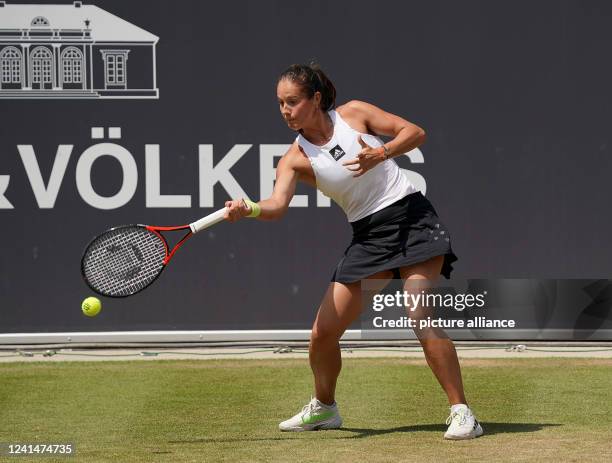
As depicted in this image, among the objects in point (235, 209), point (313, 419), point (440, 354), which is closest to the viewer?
point (235, 209)

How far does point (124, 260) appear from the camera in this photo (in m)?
5.38

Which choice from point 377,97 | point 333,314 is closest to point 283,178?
point 333,314

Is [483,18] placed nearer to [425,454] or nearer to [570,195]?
[570,195]

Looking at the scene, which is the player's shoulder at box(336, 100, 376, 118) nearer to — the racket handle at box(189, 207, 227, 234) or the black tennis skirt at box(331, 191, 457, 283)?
the black tennis skirt at box(331, 191, 457, 283)

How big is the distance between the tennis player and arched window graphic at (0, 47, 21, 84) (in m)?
3.56

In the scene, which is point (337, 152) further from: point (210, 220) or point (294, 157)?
point (210, 220)

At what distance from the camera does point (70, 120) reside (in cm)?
840

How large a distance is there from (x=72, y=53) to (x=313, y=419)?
3.91 metres

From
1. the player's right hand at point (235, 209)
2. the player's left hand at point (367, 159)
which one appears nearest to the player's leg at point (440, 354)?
the player's left hand at point (367, 159)

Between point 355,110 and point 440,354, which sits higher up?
point 355,110

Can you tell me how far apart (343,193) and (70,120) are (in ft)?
11.7

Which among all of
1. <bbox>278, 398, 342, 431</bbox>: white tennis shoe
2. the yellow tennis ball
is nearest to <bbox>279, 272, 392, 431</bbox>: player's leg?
<bbox>278, 398, 342, 431</bbox>: white tennis shoe

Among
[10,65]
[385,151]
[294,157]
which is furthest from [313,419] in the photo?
[10,65]

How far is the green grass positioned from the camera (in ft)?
16.0
